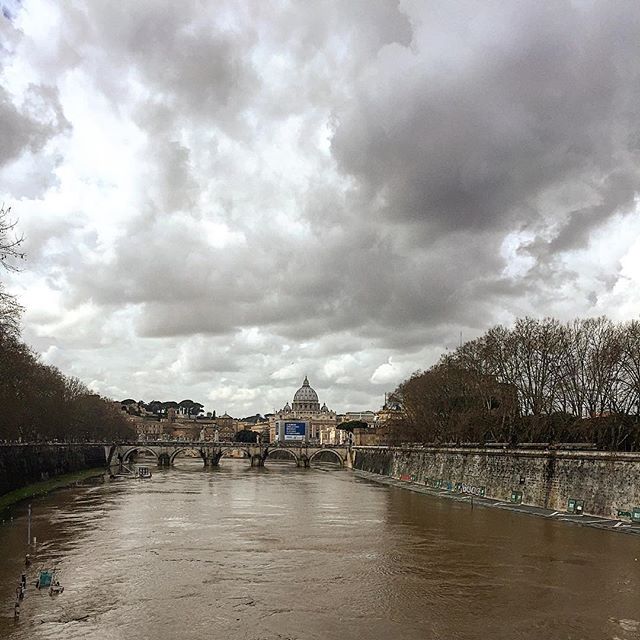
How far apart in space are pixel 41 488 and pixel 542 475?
52.9m

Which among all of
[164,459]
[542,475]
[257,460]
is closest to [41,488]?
[542,475]

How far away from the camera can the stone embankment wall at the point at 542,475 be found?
49.4m

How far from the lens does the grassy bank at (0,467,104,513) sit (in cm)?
6086

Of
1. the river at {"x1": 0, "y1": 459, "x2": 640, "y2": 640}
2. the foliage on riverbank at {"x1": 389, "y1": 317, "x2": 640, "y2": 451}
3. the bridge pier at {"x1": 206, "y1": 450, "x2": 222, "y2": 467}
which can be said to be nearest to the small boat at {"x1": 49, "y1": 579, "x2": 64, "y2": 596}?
the river at {"x1": 0, "y1": 459, "x2": 640, "y2": 640}

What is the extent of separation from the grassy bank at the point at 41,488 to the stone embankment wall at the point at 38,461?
638 millimetres

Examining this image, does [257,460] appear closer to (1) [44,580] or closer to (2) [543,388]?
(2) [543,388]

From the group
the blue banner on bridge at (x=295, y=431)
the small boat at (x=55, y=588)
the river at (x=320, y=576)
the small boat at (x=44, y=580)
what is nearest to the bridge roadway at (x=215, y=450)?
the blue banner on bridge at (x=295, y=431)

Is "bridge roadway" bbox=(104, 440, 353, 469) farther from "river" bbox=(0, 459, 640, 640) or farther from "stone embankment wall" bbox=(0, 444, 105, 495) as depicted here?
"river" bbox=(0, 459, 640, 640)

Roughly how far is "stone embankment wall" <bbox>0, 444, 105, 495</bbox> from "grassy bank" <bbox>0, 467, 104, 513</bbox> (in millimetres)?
638

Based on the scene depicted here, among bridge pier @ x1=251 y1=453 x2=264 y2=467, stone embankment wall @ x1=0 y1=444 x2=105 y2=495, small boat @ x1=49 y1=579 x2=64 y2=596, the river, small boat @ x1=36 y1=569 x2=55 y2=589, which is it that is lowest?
bridge pier @ x1=251 y1=453 x2=264 y2=467

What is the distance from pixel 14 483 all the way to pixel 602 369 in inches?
2346

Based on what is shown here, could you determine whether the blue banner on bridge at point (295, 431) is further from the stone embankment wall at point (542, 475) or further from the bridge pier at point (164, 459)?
the stone embankment wall at point (542, 475)

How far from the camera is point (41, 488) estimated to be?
7450 centimetres

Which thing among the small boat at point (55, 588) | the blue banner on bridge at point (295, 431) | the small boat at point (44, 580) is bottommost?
the small boat at point (55, 588)
